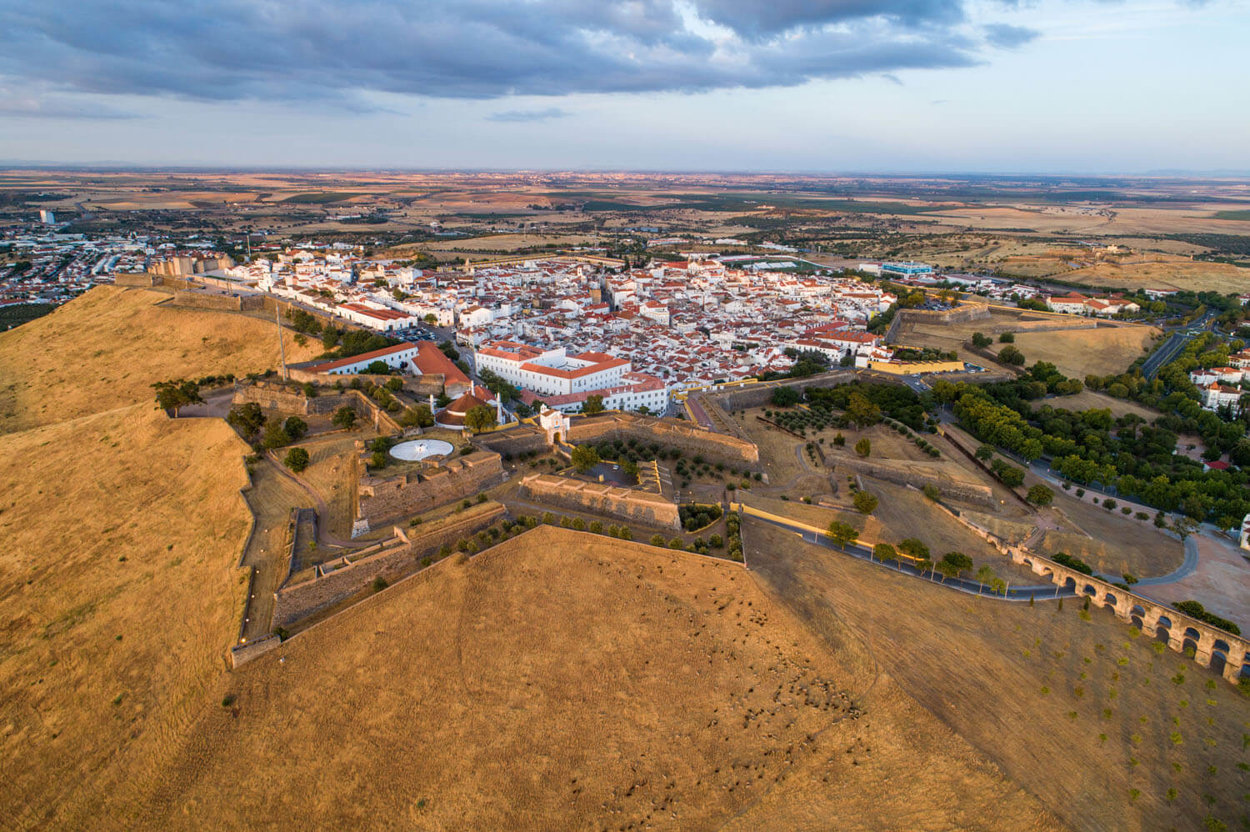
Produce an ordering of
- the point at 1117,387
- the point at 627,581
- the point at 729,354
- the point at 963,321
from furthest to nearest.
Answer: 1. the point at 963,321
2. the point at 729,354
3. the point at 1117,387
4. the point at 627,581

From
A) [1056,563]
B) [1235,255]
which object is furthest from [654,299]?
[1235,255]

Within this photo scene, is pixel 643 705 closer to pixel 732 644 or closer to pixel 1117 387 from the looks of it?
pixel 732 644

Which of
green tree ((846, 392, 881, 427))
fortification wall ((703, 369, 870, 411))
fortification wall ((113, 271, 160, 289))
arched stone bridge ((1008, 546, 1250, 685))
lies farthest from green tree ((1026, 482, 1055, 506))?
fortification wall ((113, 271, 160, 289))

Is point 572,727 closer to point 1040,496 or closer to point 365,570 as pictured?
point 365,570

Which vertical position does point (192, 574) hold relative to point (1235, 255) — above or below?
below

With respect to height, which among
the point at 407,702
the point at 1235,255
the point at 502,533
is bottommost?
the point at 407,702

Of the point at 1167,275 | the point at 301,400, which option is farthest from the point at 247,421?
the point at 1167,275

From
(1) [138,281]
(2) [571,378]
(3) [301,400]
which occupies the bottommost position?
(2) [571,378]

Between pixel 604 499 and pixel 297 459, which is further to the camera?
pixel 297 459
